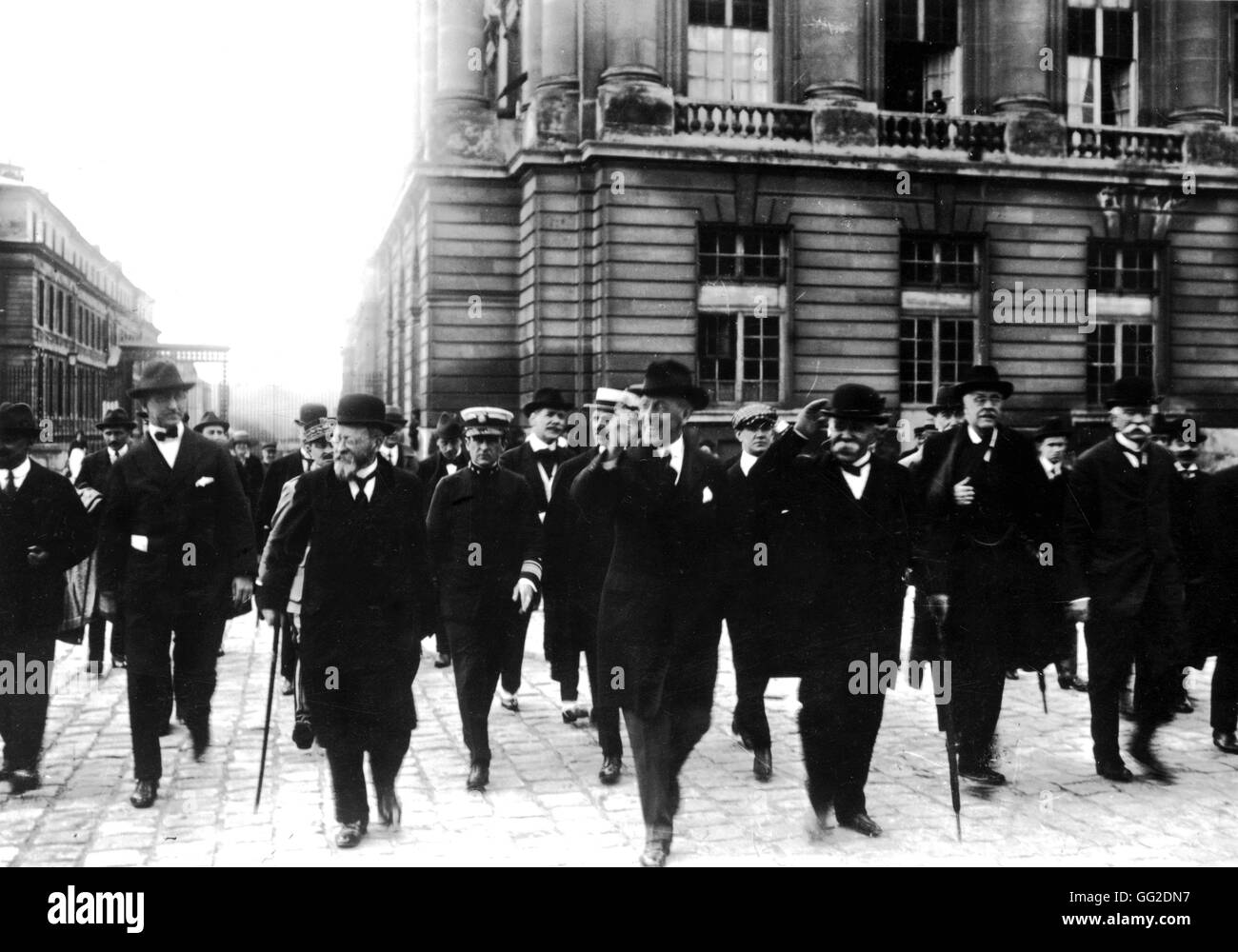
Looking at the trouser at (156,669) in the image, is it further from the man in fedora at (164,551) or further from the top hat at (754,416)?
the top hat at (754,416)

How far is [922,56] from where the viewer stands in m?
24.2

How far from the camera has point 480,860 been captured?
5309 mm

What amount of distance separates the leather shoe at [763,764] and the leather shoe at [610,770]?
81 centimetres

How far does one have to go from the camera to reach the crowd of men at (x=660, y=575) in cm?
554

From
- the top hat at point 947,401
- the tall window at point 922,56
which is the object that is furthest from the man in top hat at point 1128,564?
the tall window at point 922,56

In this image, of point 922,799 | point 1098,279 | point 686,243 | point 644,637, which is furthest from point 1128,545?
point 1098,279

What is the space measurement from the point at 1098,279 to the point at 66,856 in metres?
23.0

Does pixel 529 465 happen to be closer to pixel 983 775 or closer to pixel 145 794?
pixel 145 794

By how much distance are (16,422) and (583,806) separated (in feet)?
12.9

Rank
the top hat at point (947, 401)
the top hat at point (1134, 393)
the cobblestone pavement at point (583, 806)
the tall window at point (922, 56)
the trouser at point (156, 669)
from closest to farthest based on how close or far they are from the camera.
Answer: the cobblestone pavement at point (583, 806) < the trouser at point (156, 669) < the top hat at point (1134, 393) < the top hat at point (947, 401) < the tall window at point (922, 56)

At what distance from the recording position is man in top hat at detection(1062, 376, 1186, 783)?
694 cm

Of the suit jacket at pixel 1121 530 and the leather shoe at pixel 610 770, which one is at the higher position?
the suit jacket at pixel 1121 530

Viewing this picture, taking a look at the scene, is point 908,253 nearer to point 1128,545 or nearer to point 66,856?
point 1128,545
